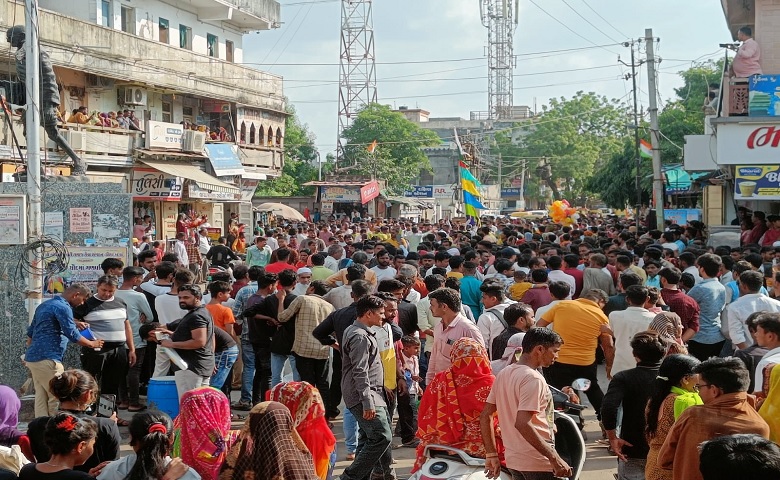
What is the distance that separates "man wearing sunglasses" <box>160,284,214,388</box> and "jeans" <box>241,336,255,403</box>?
A: 1.85 meters

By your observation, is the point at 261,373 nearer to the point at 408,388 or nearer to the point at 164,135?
the point at 408,388

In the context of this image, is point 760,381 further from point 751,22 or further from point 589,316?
point 751,22

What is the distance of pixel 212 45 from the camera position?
35.2m

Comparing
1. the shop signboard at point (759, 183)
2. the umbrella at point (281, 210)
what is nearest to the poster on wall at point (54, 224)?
the shop signboard at point (759, 183)

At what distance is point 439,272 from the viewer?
37.2 feet

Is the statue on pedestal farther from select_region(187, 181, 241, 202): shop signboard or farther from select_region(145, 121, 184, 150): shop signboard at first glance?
select_region(187, 181, 241, 202): shop signboard

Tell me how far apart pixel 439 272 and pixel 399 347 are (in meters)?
3.25

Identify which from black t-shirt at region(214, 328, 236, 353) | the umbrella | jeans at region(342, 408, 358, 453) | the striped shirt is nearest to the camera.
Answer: jeans at region(342, 408, 358, 453)

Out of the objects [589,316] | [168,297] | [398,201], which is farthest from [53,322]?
[398,201]

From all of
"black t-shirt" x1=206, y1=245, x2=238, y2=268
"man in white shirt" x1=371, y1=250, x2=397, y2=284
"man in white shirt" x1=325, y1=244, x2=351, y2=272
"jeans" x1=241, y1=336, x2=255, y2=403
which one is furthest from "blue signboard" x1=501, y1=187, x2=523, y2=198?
"jeans" x1=241, y1=336, x2=255, y2=403

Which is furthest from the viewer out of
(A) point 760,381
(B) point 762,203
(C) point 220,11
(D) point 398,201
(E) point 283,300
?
(D) point 398,201

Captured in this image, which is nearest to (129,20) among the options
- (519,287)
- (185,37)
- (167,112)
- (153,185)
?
(167,112)

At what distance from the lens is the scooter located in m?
5.41

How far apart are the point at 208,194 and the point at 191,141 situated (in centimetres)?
186
